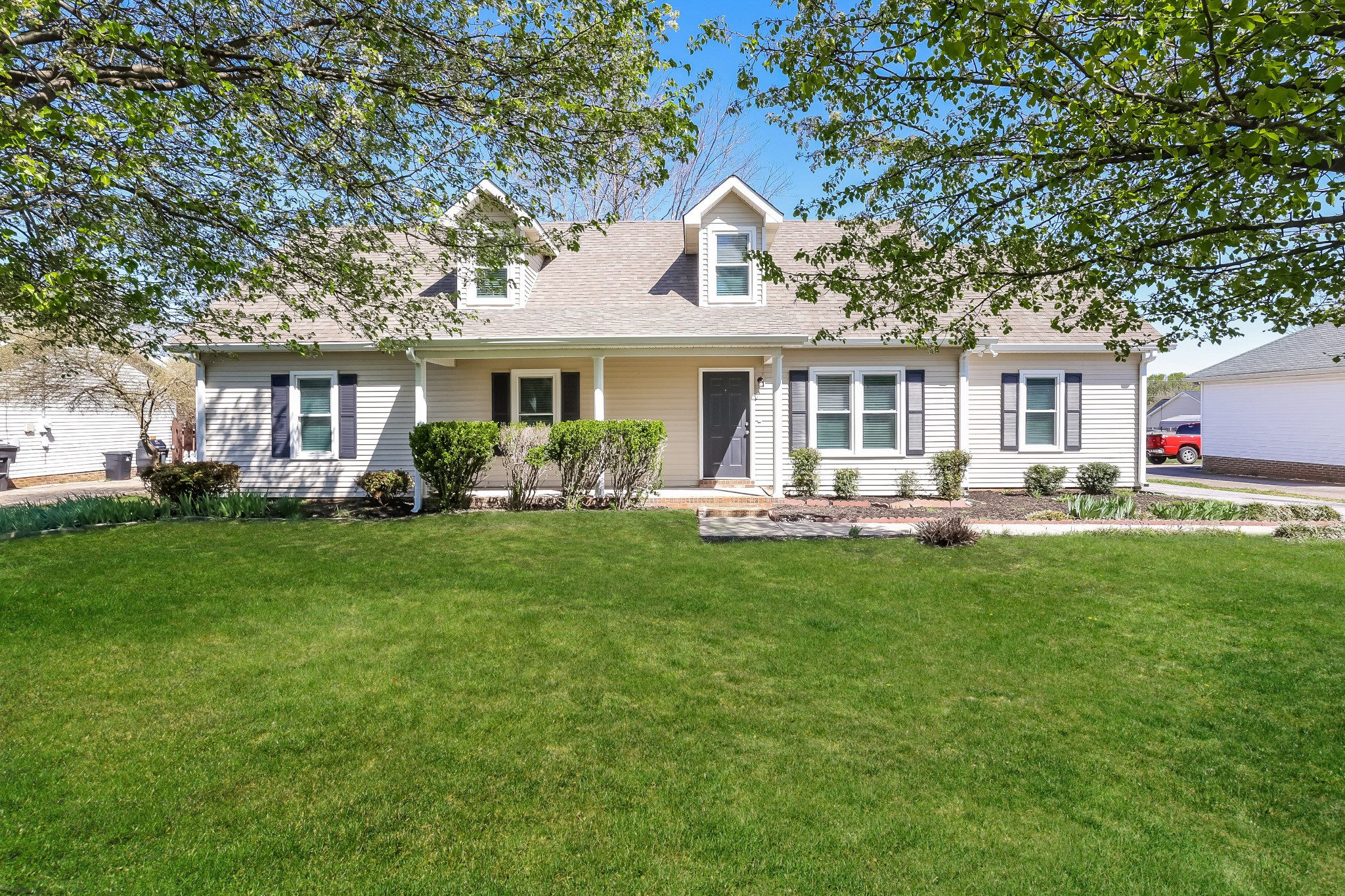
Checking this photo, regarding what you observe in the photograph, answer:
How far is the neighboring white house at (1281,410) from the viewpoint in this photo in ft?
57.1

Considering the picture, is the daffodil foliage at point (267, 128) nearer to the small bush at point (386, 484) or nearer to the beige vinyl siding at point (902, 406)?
the small bush at point (386, 484)

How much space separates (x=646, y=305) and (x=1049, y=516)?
26.0 ft

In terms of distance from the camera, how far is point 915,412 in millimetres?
12664

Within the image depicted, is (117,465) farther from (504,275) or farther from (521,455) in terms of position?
(504,275)

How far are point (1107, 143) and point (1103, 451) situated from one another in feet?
36.3

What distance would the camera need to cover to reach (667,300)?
12703mm

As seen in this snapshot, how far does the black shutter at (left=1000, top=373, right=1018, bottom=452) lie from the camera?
42.8ft

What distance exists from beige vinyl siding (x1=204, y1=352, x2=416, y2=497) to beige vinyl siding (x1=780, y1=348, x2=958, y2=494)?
7.66 meters

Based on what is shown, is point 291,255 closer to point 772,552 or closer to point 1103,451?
point 772,552

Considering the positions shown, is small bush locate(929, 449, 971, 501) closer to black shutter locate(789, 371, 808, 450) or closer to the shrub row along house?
the shrub row along house

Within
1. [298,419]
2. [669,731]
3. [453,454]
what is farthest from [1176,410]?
[669,731]

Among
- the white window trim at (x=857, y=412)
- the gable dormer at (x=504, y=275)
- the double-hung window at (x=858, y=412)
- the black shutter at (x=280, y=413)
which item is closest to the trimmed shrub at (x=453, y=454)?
the gable dormer at (x=504, y=275)

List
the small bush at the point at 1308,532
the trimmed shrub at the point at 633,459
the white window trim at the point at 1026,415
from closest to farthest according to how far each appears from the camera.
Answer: the small bush at the point at 1308,532
the trimmed shrub at the point at 633,459
the white window trim at the point at 1026,415

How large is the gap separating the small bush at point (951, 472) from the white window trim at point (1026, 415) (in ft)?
5.40
